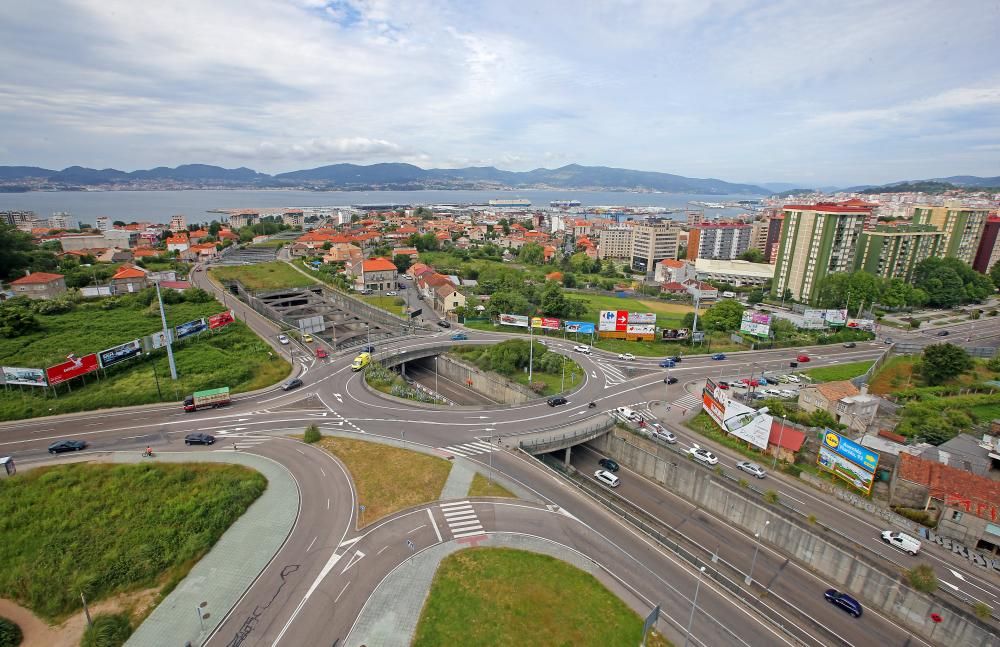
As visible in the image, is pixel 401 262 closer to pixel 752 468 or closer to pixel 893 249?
pixel 752 468

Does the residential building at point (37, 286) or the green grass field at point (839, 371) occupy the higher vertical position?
the residential building at point (37, 286)

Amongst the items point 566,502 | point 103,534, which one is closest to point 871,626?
point 566,502

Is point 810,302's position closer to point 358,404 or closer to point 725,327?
point 725,327

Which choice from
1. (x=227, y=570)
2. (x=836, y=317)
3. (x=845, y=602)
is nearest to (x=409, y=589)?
(x=227, y=570)

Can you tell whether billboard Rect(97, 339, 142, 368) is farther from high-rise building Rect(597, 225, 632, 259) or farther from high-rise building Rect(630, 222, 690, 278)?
high-rise building Rect(597, 225, 632, 259)

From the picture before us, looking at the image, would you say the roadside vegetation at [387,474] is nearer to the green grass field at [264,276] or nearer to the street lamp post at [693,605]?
the street lamp post at [693,605]

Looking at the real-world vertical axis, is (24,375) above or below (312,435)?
above

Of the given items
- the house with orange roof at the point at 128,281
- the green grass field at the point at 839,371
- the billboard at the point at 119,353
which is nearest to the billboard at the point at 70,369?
the billboard at the point at 119,353
